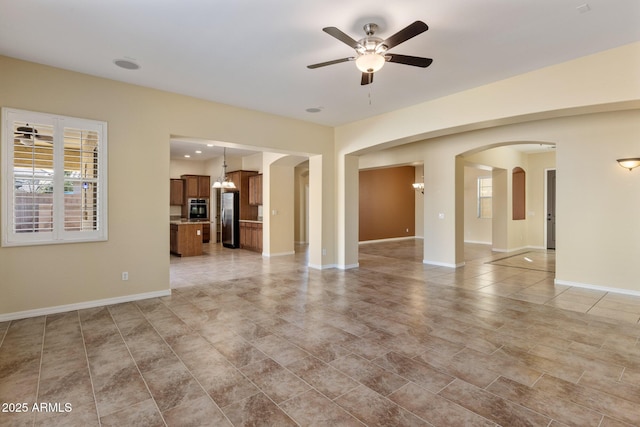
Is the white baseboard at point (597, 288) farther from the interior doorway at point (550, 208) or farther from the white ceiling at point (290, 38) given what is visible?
the interior doorway at point (550, 208)

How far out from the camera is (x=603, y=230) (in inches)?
199

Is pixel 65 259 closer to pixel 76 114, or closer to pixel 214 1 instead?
pixel 76 114

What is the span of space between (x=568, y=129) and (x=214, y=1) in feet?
18.9

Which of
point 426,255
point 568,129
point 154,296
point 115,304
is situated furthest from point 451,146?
point 115,304

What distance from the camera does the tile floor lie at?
82.3 inches

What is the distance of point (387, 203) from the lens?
477 inches

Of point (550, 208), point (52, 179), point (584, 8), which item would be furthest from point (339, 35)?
point (550, 208)

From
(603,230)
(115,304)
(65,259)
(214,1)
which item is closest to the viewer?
(214,1)

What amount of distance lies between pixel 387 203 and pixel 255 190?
5143 mm

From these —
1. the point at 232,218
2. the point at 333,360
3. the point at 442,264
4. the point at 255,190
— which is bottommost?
the point at 333,360

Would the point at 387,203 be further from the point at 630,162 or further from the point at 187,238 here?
the point at 630,162

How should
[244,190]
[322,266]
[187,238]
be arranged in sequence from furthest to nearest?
[244,190]
[187,238]
[322,266]

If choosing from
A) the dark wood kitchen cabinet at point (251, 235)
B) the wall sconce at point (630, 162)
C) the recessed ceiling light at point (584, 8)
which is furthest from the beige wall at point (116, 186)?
the wall sconce at point (630, 162)

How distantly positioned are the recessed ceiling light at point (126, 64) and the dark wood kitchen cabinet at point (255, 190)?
220 inches
